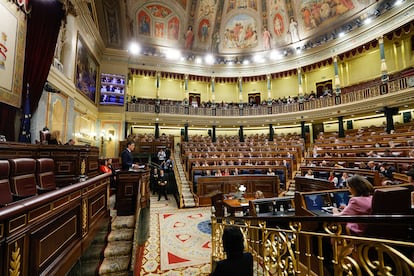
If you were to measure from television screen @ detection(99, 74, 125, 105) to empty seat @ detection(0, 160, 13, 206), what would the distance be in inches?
418

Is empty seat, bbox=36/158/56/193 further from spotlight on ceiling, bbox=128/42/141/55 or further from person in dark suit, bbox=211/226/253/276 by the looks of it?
spotlight on ceiling, bbox=128/42/141/55

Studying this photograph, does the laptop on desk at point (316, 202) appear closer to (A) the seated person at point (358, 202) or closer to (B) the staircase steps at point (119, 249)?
(A) the seated person at point (358, 202)

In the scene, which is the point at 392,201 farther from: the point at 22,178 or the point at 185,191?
the point at 185,191

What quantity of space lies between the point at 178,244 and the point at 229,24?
16888 millimetres

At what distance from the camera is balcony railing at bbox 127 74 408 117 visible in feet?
33.4

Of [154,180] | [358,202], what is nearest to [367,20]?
[358,202]

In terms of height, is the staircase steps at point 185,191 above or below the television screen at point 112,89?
below

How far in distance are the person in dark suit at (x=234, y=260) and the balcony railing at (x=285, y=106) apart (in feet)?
40.1

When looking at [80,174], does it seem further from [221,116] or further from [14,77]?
[221,116]

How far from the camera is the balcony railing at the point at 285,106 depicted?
400 inches

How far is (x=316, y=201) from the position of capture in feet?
12.1

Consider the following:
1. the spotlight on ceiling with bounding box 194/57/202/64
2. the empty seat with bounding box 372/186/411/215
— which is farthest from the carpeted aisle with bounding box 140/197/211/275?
the spotlight on ceiling with bounding box 194/57/202/64

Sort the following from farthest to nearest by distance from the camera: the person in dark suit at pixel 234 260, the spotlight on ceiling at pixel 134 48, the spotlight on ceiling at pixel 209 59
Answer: the spotlight on ceiling at pixel 209 59, the spotlight on ceiling at pixel 134 48, the person in dark suit at pixel 234 260

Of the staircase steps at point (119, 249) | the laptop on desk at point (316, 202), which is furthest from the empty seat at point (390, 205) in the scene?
the staircase steps at point (119, 249)
